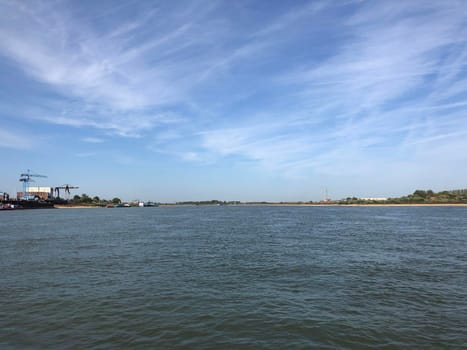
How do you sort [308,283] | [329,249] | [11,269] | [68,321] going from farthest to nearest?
[329,249] < [11,269] < [308,283] < [68,321]

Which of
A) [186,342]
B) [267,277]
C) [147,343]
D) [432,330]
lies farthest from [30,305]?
[432,330]

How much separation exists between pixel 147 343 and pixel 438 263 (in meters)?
25.8

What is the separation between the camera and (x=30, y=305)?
16375 mm

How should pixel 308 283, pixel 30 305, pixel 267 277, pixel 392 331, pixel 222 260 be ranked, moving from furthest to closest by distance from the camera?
pixel 222 260 → pixel 267 277 → pixel 308 283 → pixel 30 305 → pixel 392 331

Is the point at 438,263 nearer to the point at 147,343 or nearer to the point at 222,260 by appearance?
the point at 222,260

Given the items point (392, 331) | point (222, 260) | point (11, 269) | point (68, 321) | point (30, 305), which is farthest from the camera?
point (222, 260)

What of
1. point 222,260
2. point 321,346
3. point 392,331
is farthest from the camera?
point 222,260

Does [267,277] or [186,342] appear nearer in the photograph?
[186,342]

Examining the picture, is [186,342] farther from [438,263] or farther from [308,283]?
[438,263]

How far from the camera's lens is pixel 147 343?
39.5ft

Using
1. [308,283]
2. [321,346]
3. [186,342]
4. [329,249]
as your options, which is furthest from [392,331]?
[329,249]

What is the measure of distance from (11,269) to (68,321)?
1513 centimetres

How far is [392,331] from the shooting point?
12.9m

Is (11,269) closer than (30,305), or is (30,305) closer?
(30,305)
